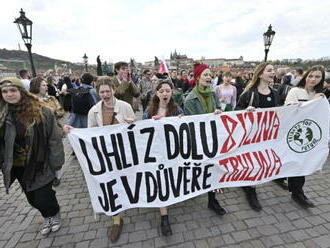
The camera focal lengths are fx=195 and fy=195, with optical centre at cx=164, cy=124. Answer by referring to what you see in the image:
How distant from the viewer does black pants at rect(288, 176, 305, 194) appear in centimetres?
318

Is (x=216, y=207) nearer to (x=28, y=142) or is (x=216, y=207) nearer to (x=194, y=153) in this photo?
(x=194, y=153)

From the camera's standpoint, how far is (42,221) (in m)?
3.00

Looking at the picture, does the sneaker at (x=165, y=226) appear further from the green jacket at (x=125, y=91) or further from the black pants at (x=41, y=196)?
the green jacket at (x=125, y=91)

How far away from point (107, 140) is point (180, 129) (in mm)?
966

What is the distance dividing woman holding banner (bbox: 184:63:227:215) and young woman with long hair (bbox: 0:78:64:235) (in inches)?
75.0

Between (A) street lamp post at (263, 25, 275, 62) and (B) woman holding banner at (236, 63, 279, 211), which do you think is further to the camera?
(A) street lamp post at (263, 25, 275, 62)

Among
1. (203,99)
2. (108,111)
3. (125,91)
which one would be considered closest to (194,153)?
(203,99)

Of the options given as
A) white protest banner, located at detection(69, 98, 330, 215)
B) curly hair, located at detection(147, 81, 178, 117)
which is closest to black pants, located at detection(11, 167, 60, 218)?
white protest banner, located at detection(69, 98, 330, 215)

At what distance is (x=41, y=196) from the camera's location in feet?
8.33

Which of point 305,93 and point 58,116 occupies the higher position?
point 305,93

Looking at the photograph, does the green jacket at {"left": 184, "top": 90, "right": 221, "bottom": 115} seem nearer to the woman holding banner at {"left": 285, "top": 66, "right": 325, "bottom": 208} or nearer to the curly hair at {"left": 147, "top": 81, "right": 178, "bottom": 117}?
the curly hair at {"left": 147, "top": 81, "right": 178, "bottom": 117}

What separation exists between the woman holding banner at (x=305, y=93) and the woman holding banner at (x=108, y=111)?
2616 millimetres

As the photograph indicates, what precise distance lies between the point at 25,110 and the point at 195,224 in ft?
8.82

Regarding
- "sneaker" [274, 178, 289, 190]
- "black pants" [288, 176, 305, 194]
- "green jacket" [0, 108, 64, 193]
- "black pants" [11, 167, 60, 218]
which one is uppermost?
"green jacket" [0, 108, 64, 193]
